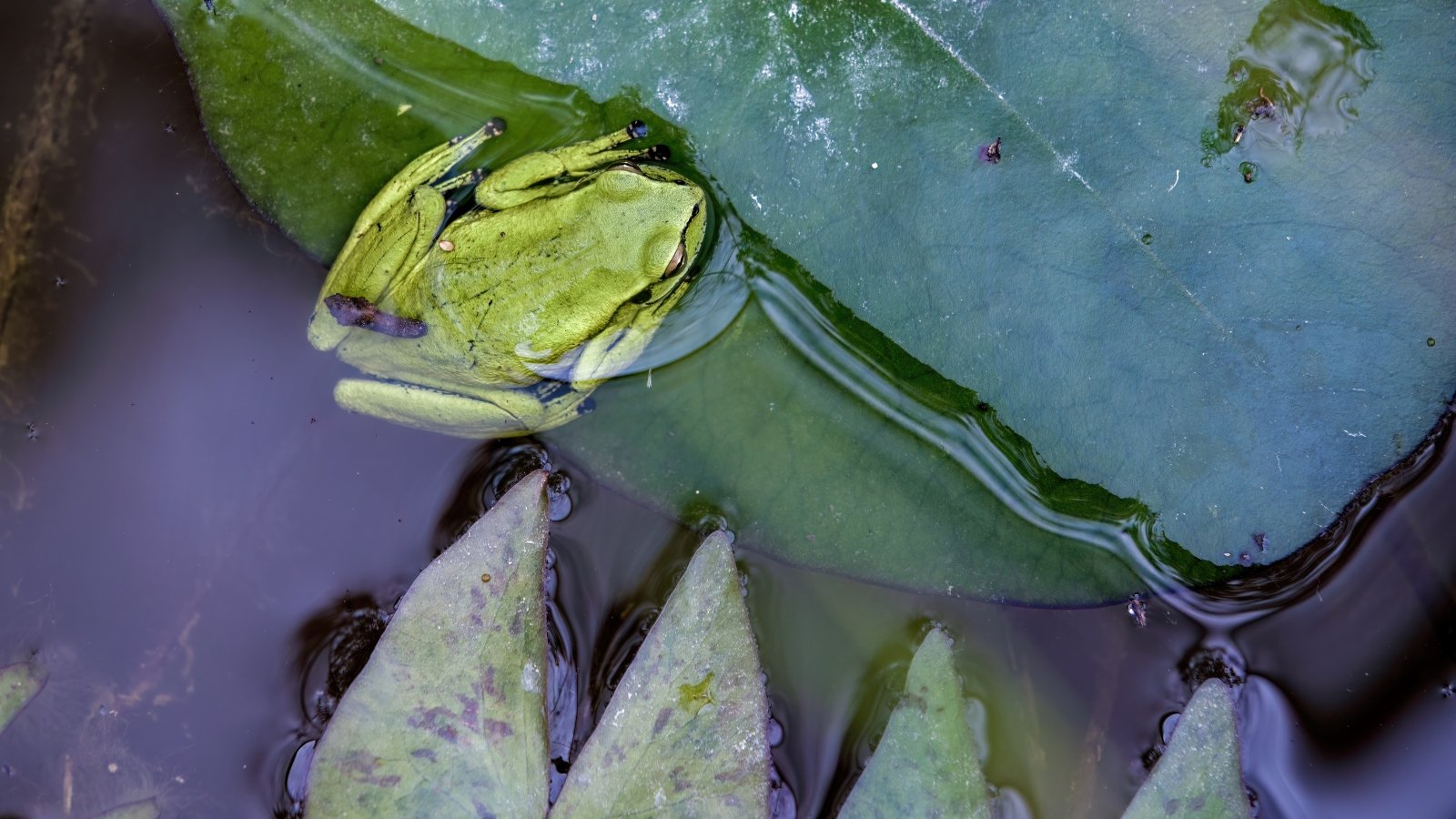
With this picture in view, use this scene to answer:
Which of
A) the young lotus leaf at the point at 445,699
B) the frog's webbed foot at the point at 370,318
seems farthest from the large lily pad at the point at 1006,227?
the young lotus leaf at the point at 445,699

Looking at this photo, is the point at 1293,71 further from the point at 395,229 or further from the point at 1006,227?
the point at 395,229

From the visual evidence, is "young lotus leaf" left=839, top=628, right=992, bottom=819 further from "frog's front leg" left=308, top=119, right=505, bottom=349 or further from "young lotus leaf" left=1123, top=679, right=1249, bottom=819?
"frog's front leg" left=308, top=119, right=505, bottom=349

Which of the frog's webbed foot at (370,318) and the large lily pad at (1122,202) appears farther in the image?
the frog's webbed foot at (370,318)

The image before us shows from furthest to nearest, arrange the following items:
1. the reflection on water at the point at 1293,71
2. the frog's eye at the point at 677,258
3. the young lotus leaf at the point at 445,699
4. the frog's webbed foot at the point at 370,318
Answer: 1. the frog's webbed foot at the point at 370,318
2. the frog's eye at the point at 677,258
3. the young lotus leaf at the point at 445,699
4. the reflection on water at the point at 1293,71

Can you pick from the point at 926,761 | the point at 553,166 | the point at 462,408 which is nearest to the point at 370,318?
the point at 462,408

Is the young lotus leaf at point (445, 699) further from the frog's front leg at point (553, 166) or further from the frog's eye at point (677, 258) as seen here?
the frog's front leg at point (553, 166)

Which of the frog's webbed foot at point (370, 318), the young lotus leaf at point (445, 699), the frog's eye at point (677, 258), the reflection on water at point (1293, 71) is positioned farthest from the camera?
the frog's webbed foot at point (370, 318)

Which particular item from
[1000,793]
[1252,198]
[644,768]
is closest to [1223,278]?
[1252,198]
